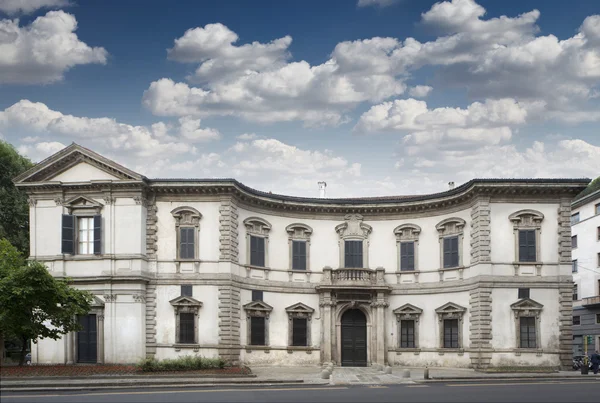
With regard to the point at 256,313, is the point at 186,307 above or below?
above

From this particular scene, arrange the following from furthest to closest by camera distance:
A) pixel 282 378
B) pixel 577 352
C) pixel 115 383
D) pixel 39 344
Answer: pixel 577 352 < pixel 39 344 < pixel 282 378 < pixel 115 383

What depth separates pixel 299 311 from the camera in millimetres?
43688

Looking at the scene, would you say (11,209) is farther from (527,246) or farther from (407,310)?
(527,246)

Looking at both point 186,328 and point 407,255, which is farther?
point 407,255

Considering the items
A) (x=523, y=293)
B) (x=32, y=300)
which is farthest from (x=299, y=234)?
(x=32, y=300)

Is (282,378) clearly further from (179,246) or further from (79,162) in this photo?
(79,162)

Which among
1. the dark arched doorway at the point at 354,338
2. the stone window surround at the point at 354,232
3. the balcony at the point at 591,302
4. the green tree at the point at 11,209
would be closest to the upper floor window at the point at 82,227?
the green tree at the point at 11,209

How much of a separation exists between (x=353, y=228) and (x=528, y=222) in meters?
9.85

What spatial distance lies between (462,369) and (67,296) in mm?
20131

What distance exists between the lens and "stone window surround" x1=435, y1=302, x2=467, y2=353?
137ft

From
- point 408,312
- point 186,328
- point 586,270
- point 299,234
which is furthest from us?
point 586,270

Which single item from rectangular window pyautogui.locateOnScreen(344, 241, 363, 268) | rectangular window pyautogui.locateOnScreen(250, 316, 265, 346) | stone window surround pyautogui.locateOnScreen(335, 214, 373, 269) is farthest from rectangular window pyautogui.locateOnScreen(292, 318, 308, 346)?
stone window surround pyautogui.locateOnScreen(335, 214, 373, 269)

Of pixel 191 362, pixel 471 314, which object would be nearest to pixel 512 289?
pixel 471 314

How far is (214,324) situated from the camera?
4012cm
